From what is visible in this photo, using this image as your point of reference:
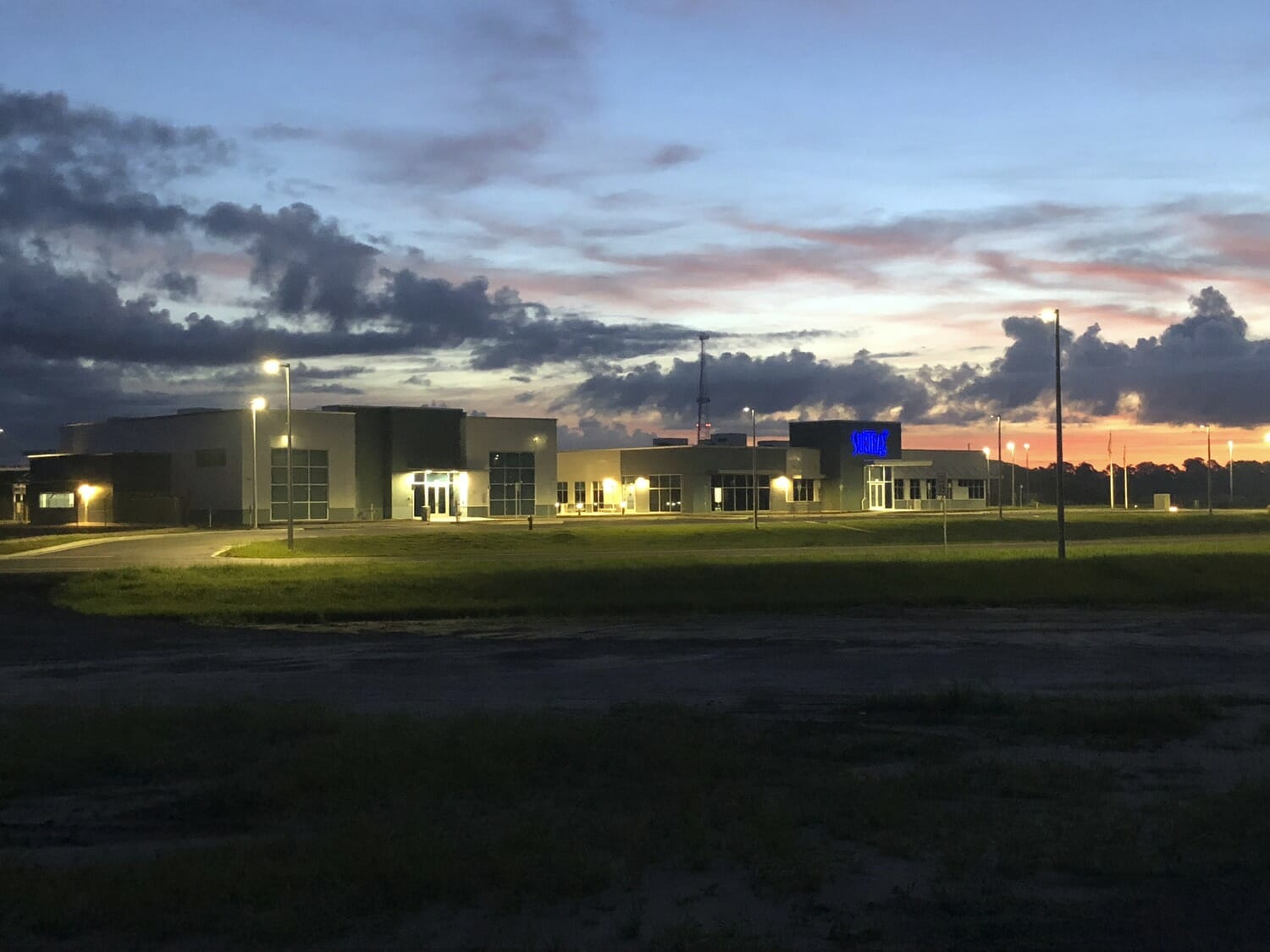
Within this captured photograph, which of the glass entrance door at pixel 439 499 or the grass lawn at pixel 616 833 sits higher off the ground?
the glass entrance door at pixel 439 499

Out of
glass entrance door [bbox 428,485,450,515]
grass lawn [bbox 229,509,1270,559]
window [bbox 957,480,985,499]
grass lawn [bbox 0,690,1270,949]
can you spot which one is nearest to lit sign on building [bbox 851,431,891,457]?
window [bbox 957,480,985,499]

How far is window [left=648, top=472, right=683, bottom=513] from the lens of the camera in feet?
356

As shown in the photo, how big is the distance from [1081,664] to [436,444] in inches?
2662

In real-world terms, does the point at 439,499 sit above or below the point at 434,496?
below

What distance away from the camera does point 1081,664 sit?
1024 inches

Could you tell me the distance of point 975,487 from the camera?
128m

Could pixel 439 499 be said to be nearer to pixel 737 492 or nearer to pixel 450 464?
pixel 450 464

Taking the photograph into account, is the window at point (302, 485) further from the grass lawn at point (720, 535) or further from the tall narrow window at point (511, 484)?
the tall narrow window at point (511, 484)

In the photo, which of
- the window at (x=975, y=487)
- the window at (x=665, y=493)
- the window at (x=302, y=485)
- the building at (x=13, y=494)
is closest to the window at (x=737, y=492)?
the window at (x=665, y=493)

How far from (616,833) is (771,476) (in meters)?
100

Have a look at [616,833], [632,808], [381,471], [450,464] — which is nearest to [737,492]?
[450,464]

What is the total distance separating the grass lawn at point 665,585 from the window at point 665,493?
54.1 m

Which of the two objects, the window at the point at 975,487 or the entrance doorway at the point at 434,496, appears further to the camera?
the window at the point at 975,487

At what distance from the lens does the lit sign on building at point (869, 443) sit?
115 metres
